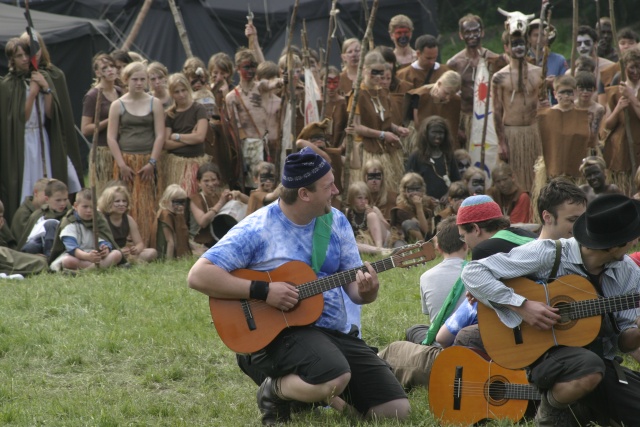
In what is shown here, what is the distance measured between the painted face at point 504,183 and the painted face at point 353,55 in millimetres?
2246

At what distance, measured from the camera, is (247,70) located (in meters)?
11.8

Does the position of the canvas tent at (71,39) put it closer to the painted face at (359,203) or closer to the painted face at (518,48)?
the painted face at (359,203)

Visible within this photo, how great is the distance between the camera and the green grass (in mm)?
5992

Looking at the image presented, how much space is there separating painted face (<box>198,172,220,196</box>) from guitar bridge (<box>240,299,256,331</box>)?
5.49 m

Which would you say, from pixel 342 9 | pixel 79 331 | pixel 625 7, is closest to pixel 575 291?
pixel 79 331

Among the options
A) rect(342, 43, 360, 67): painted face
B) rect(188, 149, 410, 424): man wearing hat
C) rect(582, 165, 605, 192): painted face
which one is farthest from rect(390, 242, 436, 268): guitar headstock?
rect(342, 43, 360, 67): painted face

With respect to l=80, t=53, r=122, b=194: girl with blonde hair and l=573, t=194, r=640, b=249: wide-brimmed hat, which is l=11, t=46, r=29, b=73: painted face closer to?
l=80, t=53, r=122, b=194: girl with blonde hair

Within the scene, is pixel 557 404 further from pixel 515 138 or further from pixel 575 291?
pixel 515 138

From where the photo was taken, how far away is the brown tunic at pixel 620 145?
1084cm

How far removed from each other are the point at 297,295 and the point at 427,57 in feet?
22.9

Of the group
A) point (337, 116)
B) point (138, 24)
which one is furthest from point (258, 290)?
point (138, 24)

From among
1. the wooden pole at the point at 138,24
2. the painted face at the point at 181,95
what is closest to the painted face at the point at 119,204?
the painted face at the point at 181,95

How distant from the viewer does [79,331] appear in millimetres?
7684

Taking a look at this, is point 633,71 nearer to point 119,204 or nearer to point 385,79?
point 385,79
